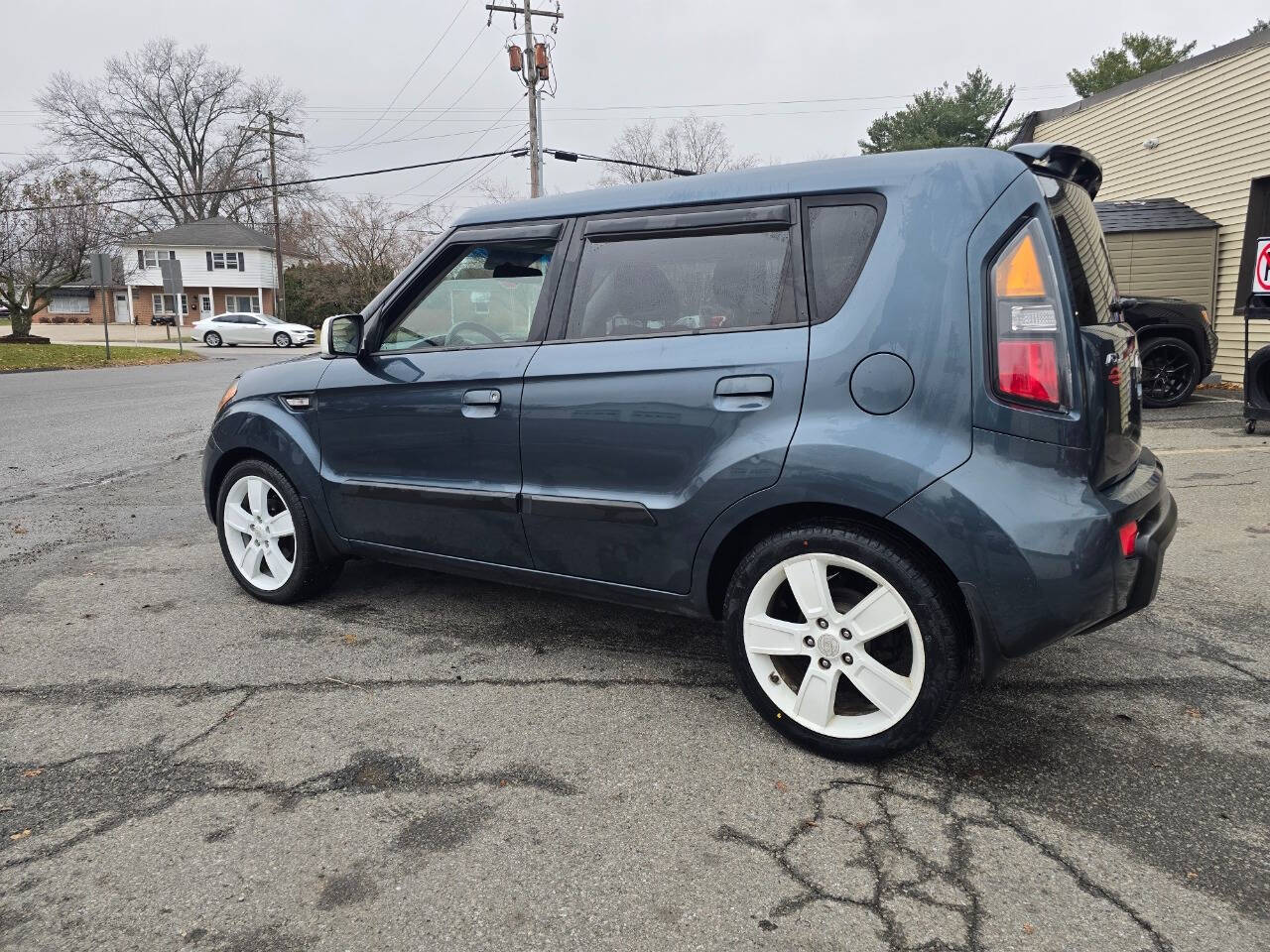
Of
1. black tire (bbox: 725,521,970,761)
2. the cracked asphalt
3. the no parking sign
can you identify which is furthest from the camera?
the no parking sign

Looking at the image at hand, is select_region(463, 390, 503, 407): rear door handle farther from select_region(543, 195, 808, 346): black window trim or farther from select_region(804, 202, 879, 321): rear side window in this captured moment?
select_region(804, 202, 879, 321): rear side window

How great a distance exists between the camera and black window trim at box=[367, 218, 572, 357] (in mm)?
3406

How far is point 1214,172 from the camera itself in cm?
1357

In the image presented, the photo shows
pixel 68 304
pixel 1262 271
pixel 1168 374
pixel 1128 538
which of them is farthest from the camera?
pixel 68 304

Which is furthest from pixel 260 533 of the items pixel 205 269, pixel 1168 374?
pixel 205 269

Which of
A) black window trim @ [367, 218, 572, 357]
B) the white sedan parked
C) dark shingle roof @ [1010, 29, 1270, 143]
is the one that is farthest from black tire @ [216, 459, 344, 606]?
the white sedan parked

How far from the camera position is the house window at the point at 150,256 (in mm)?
58500

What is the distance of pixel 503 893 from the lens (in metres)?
2.20

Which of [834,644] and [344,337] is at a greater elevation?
[344,337]

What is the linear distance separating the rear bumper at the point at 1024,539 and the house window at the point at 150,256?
212 feet

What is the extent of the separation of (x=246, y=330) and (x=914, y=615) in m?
43.0

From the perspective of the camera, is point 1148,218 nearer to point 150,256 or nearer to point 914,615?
point 914,615

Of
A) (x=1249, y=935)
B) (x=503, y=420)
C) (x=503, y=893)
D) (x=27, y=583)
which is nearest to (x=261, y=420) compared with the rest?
(x=503, y=420)

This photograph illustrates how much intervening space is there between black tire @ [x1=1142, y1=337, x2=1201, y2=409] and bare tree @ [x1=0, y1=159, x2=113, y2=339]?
31958mm
